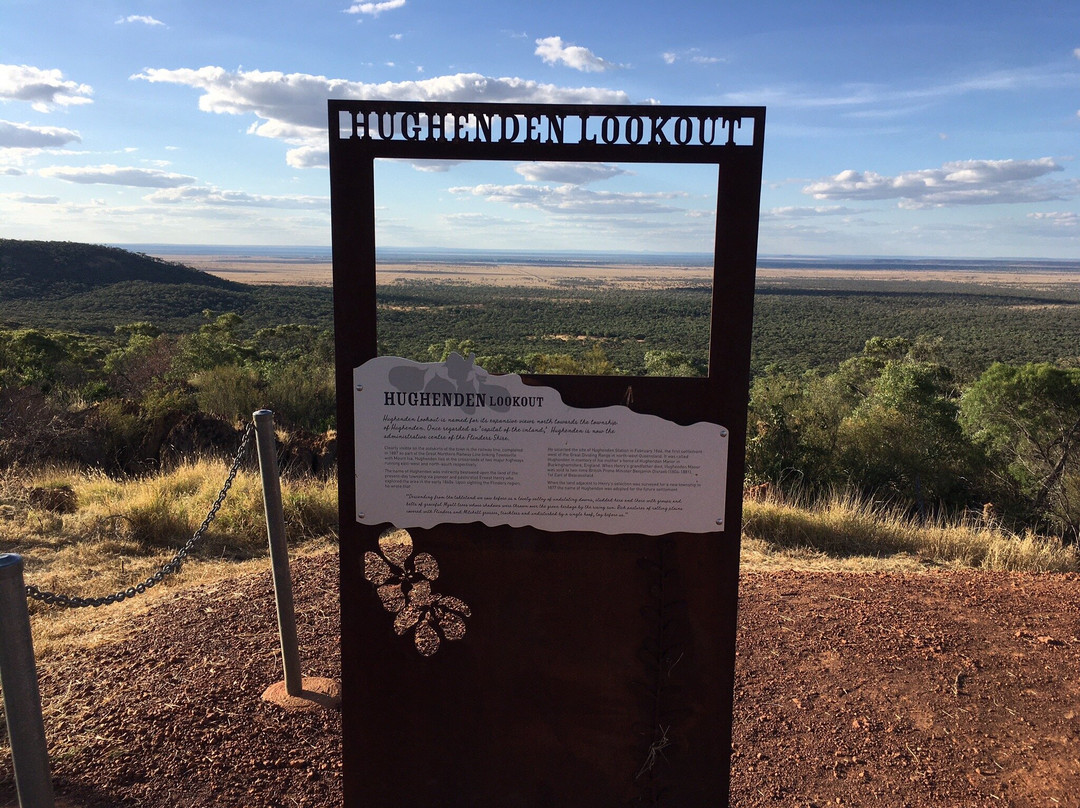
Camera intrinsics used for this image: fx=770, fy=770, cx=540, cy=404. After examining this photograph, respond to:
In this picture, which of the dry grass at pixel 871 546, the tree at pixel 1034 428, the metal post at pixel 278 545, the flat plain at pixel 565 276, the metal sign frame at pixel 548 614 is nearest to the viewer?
the metal sign frame at pixel 548 614

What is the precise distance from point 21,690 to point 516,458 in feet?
4.71

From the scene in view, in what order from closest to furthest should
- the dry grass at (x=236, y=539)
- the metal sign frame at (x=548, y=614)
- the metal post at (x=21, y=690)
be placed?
the metal post at (x=21, y=690)
the metal sign frame at (x=548, y=614)
the dry grass at (x=236, y=539)

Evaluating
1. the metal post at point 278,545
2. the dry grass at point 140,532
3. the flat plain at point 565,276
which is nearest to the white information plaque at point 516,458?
the metal post at point 278,545

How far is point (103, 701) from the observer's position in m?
3.42

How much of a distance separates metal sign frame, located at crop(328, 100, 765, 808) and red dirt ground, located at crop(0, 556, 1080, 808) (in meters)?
0.63

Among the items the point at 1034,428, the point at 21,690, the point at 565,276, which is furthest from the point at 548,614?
the point at 565,276

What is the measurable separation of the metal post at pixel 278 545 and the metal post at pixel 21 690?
1297 mm

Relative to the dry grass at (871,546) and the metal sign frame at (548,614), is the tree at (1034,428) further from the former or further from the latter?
the metal sign frame at (548,614)

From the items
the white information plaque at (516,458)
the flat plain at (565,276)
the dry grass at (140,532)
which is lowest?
the dry grass at (140,532)

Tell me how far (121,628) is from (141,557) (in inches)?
64.9

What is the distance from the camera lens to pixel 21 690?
78.3 inches

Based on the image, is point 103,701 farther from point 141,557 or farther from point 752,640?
point 752,640

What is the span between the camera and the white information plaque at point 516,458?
2318 mm

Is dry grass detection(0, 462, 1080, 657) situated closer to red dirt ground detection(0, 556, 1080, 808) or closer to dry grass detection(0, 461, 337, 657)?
dry grass detection(0, 461, 337, 657)
